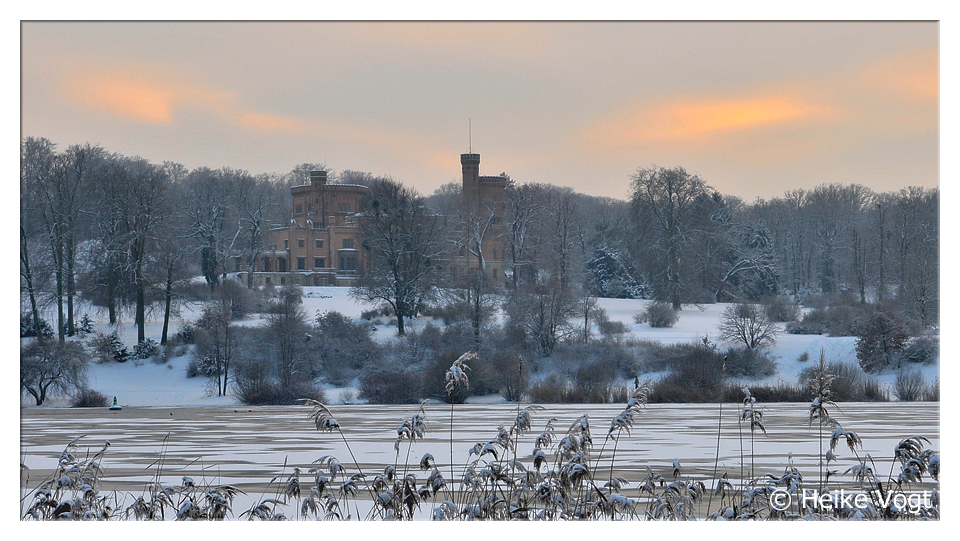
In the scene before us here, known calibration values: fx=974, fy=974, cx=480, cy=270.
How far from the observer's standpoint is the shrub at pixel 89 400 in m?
35.3

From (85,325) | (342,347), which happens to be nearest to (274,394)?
(342,347)

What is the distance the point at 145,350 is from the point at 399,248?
14.5 metres

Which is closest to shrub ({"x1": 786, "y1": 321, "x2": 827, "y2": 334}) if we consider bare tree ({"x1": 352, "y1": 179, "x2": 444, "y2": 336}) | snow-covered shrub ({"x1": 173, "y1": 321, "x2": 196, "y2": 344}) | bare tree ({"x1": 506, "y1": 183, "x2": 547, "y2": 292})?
bare tree ({"x1": 506, "y1": 183, "x2": 547, "y2": 292})

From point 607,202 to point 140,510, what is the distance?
52651mm

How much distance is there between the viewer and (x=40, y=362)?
1443 inches

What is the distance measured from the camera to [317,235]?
70.7m

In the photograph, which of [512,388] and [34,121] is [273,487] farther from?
[34,121]

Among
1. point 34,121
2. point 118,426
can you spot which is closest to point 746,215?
point 34,121

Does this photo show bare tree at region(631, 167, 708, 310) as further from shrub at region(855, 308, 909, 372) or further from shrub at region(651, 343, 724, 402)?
shrub at region(855, 308, 909, 372)

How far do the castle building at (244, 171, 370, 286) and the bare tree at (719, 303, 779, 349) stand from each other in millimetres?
28267

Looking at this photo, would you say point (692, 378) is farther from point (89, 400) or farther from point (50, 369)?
point (50, 369)

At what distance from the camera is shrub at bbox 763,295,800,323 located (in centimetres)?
4802

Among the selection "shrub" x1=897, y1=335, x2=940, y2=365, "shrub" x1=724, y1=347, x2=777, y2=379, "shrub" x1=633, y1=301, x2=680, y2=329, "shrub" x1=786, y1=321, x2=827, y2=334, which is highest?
"shrub" x1=633, y1=301, x2=680, y2=329

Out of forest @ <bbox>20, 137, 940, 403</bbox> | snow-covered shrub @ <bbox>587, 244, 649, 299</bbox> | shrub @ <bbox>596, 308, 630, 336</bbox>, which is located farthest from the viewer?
snow-covered shrub @ <bbox>587, 244, 649, 299</bbox>
